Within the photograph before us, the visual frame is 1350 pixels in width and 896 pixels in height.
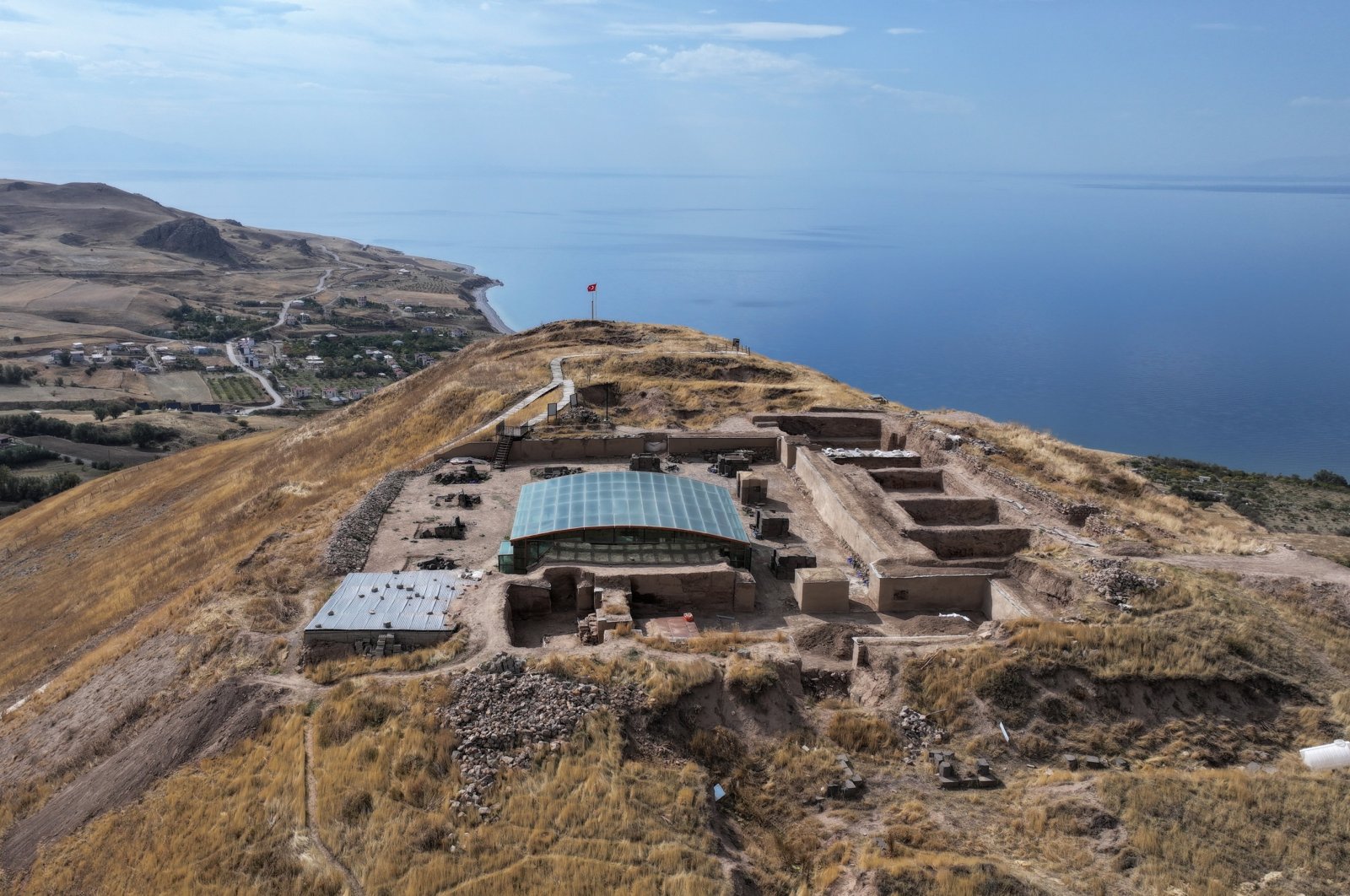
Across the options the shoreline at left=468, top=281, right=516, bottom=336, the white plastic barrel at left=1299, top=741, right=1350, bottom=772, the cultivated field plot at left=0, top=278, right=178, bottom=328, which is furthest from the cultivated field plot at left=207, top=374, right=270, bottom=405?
A: the white plastic barrel at left=1299, top=741, right=1350, bottom=772

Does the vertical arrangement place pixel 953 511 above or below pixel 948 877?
above

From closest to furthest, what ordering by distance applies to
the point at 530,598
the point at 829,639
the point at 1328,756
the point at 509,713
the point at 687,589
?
the point at 509,713
the point at 1328,756
the point at 829,639
the point at 530,598
the point at 687,589

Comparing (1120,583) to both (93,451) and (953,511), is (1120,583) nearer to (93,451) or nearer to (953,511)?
(953,511)

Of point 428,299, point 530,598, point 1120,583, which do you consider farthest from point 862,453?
A: point 428,299

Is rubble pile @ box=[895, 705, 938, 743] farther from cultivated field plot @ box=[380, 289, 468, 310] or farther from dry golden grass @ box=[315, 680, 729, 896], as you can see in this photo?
cultivated field plot @ box=[380, 289, 468, 310]

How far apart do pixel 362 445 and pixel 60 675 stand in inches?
807

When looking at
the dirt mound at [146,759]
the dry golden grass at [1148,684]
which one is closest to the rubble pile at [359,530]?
the dirt mound at [146,759]

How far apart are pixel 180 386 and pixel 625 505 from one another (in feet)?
327

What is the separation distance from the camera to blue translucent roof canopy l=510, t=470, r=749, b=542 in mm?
23766

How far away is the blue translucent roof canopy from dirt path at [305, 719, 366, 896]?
336 inches

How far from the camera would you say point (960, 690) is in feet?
57.7

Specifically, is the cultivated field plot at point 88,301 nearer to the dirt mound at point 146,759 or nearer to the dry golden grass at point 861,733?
the dirt mound at point 146,759

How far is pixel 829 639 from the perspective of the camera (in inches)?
795

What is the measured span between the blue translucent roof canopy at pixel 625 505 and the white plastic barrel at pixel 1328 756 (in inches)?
555
